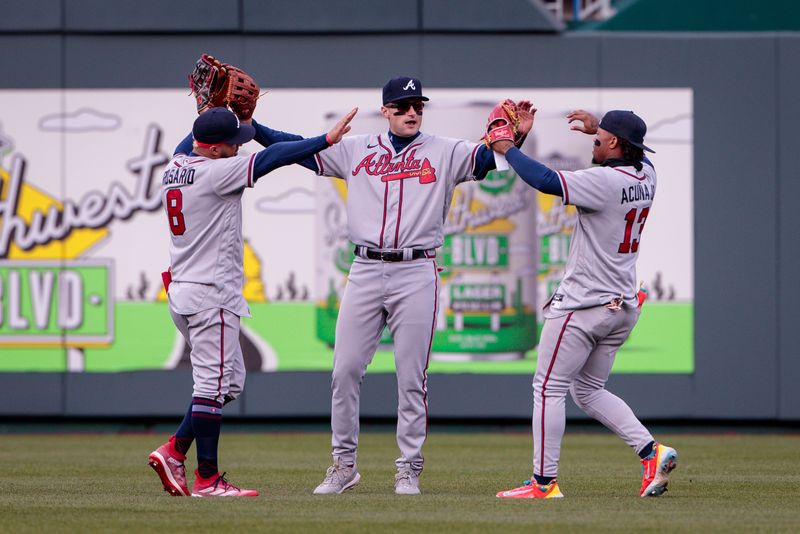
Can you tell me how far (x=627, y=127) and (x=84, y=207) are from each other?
6.57 metres

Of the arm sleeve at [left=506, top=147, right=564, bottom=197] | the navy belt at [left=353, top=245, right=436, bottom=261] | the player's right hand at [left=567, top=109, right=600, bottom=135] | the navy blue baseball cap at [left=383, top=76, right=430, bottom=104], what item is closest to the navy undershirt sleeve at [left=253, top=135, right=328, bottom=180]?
the navy blue baseball cap at [left=383, top=76, right=430, bottom=104]

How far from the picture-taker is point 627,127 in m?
6.20

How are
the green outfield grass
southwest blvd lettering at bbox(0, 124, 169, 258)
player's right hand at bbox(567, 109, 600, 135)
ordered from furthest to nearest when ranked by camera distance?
southwest blvd lettering at bbox(0, 124, 169, 258) → player's right hand at bbox(567, 109, 600, 135) → the green outfield grass

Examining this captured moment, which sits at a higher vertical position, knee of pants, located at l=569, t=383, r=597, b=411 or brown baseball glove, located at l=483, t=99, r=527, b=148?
brown baseball glove, located at l=483, t=99, r=527, b=148

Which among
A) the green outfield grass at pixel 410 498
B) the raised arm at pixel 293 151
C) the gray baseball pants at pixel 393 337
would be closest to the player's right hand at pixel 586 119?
the gray baseball pants at pixel 393 337

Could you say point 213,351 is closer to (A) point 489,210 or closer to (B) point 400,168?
(B) point 400,168

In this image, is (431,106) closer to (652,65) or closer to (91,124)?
(652,65)

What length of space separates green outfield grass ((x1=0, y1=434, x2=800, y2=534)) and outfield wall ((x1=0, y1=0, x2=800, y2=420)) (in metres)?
0.61

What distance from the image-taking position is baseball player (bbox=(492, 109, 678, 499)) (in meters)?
6.09

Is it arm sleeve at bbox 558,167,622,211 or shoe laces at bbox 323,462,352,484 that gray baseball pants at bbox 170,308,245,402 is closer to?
shoe laces at bbox 323,462,352,484

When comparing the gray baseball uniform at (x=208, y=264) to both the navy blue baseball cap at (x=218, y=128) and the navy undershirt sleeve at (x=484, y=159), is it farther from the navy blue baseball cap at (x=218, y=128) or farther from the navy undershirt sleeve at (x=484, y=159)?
the navy undershirt sleeve at (x=484, y=159)

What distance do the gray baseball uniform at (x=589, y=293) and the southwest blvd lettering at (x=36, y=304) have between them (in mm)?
6321

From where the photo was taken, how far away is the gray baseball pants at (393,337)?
20.6 feet

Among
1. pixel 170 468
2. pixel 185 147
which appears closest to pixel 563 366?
pixel 170 468
